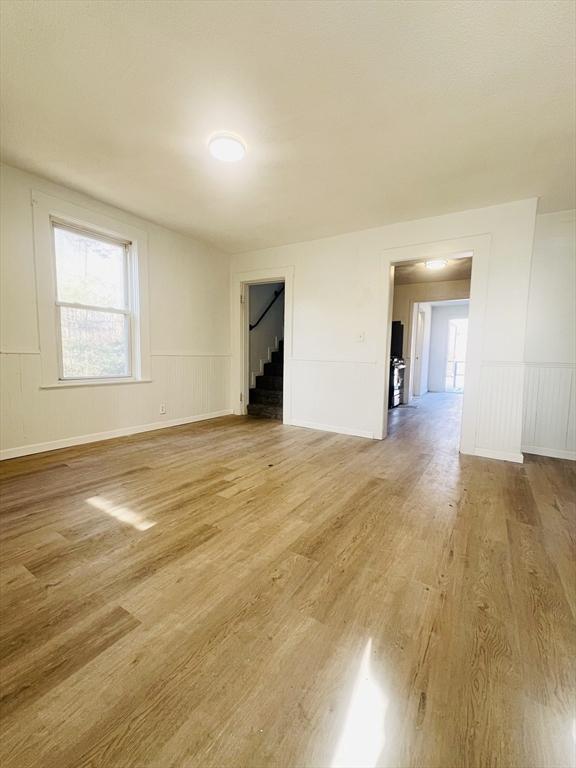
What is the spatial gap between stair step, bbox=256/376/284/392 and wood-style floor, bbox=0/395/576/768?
323 centimetres

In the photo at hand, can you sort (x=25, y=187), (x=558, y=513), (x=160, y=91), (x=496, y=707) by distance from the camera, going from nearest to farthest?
(x=496, y=707)
(x=160, y=91)
(x=558, y=513)
(x=25, y=187)

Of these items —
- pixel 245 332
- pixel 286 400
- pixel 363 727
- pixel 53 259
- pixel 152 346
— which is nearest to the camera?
pixel 363 727

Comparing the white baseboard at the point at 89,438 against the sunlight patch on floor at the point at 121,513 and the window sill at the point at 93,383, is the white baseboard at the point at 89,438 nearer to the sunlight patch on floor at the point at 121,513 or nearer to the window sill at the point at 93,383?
the window sill at the point at 93,383

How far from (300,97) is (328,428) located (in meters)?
3.44

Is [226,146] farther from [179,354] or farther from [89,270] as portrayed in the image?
[179,354]

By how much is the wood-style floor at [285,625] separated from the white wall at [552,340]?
1.45 meters

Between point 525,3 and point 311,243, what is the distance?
120 inches

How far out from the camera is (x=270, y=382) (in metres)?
5.80

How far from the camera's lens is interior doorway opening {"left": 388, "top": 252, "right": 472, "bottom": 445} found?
18.0 feet

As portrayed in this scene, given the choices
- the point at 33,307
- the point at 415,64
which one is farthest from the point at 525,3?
the point at 33,307

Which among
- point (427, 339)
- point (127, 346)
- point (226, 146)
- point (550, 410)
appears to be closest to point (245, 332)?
point (127, 346)

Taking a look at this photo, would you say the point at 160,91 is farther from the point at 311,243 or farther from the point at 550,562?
the point at 550,562

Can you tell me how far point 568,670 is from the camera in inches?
42.0

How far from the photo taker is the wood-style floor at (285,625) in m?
0.85
